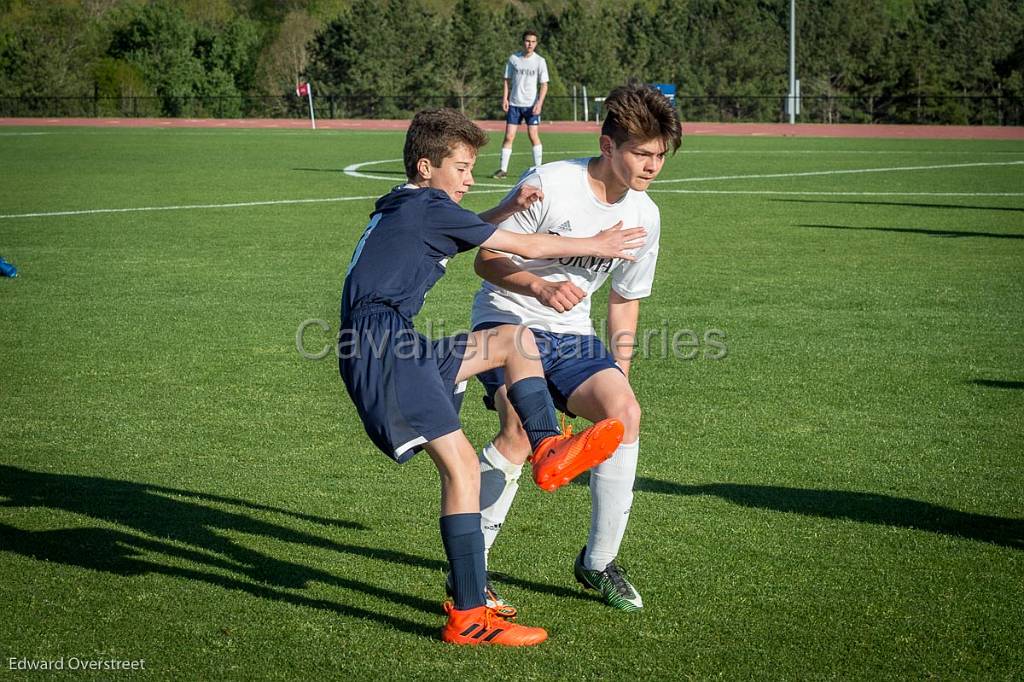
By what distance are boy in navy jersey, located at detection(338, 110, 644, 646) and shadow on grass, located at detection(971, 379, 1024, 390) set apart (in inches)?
173

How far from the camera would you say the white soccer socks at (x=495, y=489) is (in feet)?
14.9

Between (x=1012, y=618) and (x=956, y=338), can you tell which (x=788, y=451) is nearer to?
(x=1012, y=618)

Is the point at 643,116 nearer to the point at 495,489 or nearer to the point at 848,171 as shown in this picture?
the point at 495,489

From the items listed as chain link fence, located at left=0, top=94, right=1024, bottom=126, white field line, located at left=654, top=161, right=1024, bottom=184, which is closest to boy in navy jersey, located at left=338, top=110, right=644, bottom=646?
white field line, located at left=654, top=161, right=1024, bottom=184

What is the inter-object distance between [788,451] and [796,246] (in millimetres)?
7604

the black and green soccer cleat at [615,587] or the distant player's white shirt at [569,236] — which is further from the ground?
the distant player's white shirt at [569,236]

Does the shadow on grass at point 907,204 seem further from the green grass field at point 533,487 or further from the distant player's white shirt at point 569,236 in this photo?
the distant player's white shirt at point 569,236

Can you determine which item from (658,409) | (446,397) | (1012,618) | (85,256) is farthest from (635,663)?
(85,256)

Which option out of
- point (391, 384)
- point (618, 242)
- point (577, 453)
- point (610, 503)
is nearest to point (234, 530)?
point (391, 384)

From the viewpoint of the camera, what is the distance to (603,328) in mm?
9469

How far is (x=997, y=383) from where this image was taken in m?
7.57

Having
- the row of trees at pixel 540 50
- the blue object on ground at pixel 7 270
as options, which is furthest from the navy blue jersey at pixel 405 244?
the row of trees at pixel 540 50

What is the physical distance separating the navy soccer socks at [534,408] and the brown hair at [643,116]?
1.02 meters

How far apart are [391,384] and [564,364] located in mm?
929
